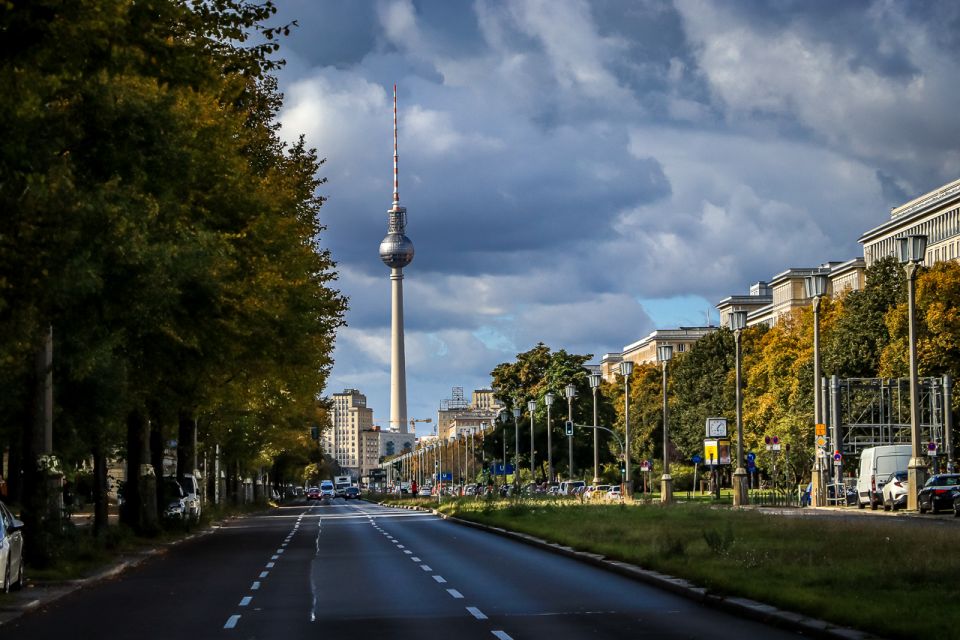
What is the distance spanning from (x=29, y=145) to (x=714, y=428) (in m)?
49.6

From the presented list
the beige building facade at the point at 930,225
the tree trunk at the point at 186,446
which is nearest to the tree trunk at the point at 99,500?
the tree trunk at the point at 186,446

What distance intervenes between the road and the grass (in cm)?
75

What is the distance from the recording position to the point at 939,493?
50188 mm

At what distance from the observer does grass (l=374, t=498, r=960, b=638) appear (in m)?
16.1

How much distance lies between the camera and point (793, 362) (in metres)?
112

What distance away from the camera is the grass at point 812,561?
16.1m

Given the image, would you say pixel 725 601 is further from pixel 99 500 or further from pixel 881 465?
pixel 881 465

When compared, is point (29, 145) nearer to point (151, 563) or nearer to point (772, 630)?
point (772, 630)

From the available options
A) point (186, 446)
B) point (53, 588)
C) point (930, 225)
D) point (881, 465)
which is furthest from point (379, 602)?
point (930, 225)

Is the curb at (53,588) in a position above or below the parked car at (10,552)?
below

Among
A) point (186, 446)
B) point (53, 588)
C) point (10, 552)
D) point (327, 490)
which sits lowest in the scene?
point (327, 490)

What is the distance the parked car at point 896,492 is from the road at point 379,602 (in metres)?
24.1

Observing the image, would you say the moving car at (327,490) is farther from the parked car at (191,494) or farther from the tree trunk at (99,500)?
the tree trunk at (99,500)

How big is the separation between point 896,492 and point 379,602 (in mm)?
37653
